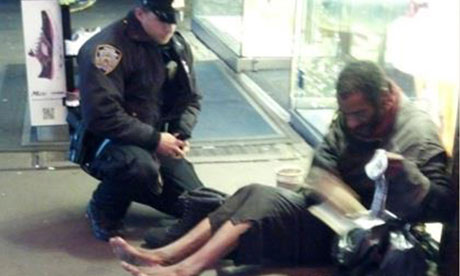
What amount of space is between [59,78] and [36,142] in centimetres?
41

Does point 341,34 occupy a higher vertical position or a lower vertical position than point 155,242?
higher

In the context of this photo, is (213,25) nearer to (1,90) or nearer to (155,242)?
(1,90)

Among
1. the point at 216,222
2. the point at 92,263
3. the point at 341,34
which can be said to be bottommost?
the point at 92,263

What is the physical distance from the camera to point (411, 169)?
2510 millimetres

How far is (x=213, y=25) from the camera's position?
22.8 feet

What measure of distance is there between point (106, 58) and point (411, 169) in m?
1.35

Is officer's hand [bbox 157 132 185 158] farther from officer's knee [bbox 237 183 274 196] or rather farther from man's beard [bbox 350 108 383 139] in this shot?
man's beard [bbox 350 108 383 139]

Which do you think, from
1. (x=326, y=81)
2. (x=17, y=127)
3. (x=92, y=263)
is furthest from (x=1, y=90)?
(x=92, y=263)

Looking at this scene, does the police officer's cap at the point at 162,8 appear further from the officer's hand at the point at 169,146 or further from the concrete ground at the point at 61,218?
the concrete ground at the point at 61,218

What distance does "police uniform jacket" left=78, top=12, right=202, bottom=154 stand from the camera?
3.21m

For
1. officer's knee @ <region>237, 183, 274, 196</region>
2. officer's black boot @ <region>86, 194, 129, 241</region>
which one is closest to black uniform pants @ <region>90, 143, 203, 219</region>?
officer's black boot @ <region>86, 194, 129, 241</region>

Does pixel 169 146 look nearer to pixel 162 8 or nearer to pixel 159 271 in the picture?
pixel 162 8

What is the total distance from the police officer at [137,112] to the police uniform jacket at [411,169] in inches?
33.5

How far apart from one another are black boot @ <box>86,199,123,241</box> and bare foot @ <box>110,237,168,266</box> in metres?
0.50
